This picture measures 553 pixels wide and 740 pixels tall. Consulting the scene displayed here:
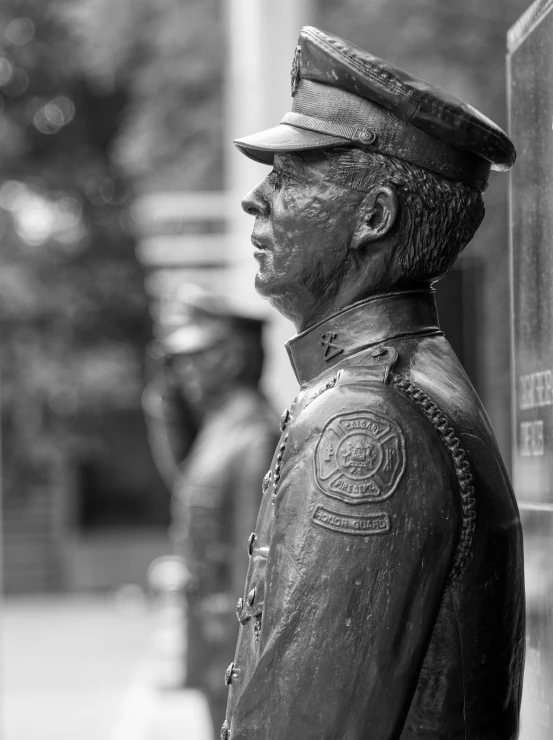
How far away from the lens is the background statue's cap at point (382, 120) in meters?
2.07

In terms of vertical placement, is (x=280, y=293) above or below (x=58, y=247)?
below

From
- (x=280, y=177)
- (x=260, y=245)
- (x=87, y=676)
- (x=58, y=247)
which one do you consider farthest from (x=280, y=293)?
(x=58, y=247)

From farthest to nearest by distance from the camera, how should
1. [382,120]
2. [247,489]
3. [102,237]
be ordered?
1. [102,237]
2. [247,489]
3. [382,120]

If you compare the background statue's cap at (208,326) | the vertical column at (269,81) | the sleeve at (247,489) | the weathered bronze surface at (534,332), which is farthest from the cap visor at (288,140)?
the vertical column at (269,81)

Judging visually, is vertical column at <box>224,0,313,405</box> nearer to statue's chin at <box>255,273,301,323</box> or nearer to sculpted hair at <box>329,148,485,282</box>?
statue's chin at <box>255,273,301,323</box>

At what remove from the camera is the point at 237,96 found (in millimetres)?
9867

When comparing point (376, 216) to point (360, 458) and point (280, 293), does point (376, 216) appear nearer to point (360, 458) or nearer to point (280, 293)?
point (280, 293)

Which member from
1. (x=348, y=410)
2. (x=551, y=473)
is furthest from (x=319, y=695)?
(x=551, y=473)

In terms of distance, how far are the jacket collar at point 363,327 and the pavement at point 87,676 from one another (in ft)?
14.9

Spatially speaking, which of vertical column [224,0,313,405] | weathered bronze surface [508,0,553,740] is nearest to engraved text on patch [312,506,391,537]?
weathered bronze surface [508,0,553,740]

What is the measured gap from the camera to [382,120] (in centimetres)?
210

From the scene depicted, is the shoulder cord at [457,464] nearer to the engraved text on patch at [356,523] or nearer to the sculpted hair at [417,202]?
the engraved text on patch at [356,523]

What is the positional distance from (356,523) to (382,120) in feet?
2.12

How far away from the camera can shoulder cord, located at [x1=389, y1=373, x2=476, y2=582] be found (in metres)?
1.97
